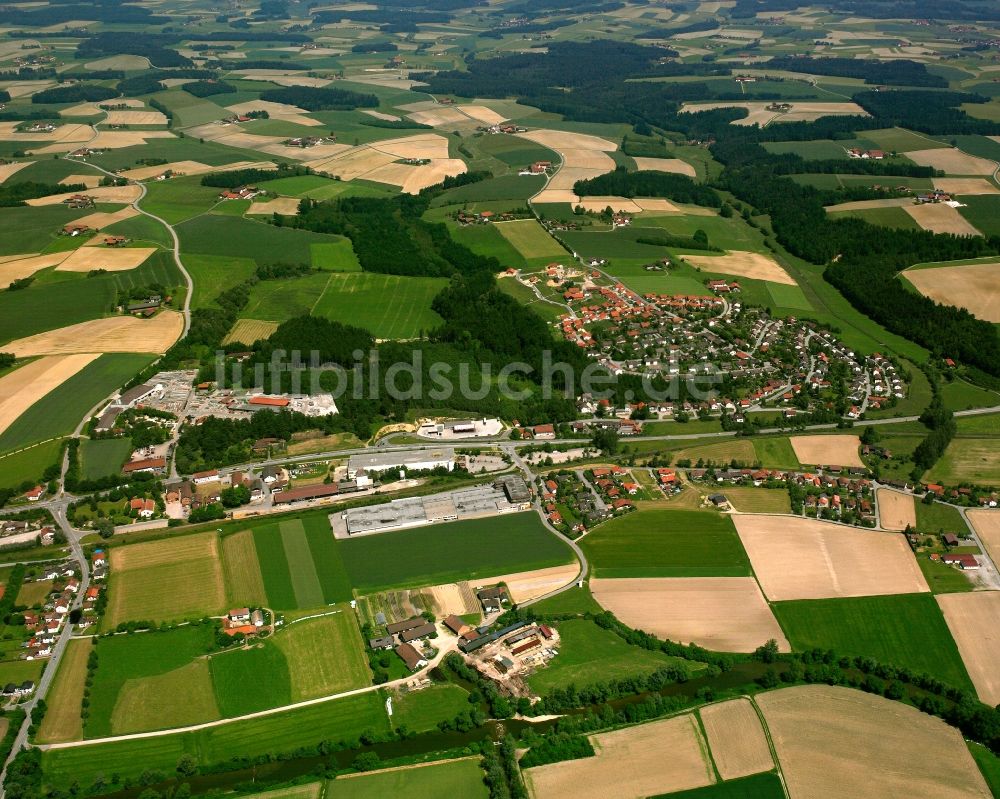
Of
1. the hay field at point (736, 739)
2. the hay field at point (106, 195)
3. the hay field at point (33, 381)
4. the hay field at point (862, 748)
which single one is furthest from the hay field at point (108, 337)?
the hay field at point (862, 748)

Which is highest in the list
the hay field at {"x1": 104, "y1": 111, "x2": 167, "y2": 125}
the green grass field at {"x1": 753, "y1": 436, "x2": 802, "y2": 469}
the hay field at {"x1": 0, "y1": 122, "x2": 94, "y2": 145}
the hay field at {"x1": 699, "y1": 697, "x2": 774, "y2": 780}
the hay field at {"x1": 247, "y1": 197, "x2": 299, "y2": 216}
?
the hay field at {"x1": 104, "y1": 111, "x2": 167, "y2": 125}

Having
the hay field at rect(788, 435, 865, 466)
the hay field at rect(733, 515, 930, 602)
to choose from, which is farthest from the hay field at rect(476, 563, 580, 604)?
the hay field at rect(788, 435, 865, 466)

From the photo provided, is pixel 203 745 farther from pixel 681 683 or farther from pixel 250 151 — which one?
pixel 250 151

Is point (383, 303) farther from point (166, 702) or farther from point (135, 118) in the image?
point (135, 118)

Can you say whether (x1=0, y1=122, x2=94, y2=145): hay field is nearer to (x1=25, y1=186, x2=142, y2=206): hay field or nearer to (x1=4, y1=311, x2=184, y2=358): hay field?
(x1=25, y1=186, x2=142, y2=206): hay field

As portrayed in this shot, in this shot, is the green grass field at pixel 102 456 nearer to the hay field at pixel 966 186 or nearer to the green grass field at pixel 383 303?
the green grass field at pixel 383 303

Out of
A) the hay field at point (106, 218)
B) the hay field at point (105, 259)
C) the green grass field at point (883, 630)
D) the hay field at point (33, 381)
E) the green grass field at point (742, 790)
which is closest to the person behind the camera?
the green grass field at point (742, 790)

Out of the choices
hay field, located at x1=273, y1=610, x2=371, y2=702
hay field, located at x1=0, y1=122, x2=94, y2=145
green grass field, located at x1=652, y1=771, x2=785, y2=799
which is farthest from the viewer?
hay field, located at x1=0, y1=122, x2=94, y2=145
